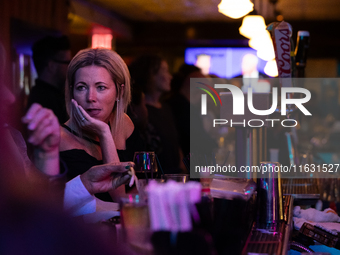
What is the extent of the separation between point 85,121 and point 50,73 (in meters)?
1.40

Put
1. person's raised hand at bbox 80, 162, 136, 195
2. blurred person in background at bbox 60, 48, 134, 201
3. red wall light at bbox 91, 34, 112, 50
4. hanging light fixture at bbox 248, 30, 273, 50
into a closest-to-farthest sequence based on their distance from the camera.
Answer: person's raised hand at bbox 80, 162, 136, 195 → blurred person in background at bbox 60, 48, 134, 201 → hanging light fixture at bbox 248, 30, 273, 50 → red wall light at bbox 91, 34, 112, 50

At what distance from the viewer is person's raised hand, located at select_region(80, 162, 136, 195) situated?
3.85ft

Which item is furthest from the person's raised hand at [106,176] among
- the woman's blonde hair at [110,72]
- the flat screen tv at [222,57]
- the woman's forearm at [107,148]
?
the flat screen tv at [222,57]

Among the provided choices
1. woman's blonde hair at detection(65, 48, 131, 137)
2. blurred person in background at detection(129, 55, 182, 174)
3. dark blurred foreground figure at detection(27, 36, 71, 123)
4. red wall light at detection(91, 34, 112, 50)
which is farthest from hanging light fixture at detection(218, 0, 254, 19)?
red wall light at detection(91, 34, 112, 50)

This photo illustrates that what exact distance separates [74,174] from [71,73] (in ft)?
1.47

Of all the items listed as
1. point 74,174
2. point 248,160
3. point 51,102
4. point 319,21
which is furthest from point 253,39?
point 319,21

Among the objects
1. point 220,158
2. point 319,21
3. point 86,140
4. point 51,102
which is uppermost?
point 319,21

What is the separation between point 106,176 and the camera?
4.01ft

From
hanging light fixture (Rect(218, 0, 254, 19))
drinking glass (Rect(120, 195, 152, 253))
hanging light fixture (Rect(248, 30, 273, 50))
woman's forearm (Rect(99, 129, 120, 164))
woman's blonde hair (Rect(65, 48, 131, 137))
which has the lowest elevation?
drinking glass (Rect(120, 195, 152, 253))

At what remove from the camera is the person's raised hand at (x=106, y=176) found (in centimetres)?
117

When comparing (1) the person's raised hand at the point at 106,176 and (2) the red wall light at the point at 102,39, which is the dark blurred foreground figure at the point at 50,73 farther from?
(2) the red wall light at the point at 102,39

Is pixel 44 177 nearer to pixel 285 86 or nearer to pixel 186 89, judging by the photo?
pixel 285 86

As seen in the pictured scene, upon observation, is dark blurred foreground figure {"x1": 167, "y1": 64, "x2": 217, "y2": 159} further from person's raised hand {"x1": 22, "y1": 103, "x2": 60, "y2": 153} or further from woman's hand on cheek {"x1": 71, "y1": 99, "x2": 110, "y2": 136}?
person's raised hand {"x1": 22, "y1": 103, "x2": 60, "y2": 153}

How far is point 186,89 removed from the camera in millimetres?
3609
